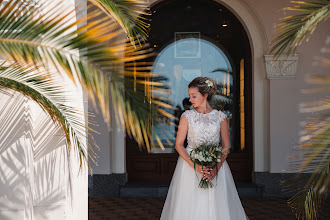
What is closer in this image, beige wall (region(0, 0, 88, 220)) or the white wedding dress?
beige wall (region(0, 0, 88, 220))

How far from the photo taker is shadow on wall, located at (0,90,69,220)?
432 centimetres

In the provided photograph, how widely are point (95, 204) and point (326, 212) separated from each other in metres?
4.01

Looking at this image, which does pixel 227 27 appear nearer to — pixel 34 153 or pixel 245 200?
pixel 245 200

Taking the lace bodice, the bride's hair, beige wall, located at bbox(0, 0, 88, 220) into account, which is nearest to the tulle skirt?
the lace bodice

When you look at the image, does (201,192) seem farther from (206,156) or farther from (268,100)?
(268,100)

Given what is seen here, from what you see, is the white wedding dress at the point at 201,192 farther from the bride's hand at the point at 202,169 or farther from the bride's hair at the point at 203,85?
the bride's hair at the point at 203,85

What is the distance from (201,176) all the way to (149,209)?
268cm

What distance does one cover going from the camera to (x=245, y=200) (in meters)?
7.95

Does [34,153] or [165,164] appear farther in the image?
[165,164]

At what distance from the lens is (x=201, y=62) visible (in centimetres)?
917

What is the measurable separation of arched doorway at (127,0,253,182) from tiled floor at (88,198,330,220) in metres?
1.07

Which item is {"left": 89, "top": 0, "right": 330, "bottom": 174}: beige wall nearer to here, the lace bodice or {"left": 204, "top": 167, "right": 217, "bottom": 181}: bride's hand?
the lace bodice

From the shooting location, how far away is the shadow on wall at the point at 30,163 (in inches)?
170

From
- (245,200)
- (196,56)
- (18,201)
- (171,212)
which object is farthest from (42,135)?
(196,56)
